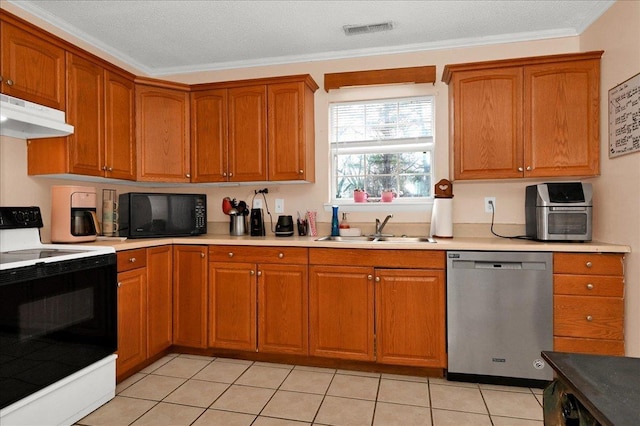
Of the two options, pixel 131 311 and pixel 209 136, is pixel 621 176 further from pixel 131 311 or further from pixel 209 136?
pixel 131 311

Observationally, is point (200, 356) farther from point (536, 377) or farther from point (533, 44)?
point (533, 44)

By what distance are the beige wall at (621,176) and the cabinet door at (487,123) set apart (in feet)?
1.66

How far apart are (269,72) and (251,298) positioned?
2017 mm

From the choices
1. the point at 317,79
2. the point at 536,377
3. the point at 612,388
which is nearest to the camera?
the point at 612,388

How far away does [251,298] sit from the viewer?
2748 millimetres

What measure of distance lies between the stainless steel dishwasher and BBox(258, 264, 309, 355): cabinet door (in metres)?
0.99

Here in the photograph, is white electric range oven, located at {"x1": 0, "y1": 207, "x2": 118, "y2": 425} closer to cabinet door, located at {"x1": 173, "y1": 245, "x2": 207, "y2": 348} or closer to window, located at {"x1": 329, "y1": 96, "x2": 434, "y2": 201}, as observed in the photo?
cabinet door, located at {"x1": 173, "y1": 245, "x2": 207, "y2": 348}

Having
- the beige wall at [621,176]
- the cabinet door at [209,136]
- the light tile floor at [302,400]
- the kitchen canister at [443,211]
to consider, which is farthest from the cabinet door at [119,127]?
the beige wall at [621,176]

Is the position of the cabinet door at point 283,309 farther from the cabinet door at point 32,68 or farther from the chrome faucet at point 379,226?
the cabinet door at point 32,68

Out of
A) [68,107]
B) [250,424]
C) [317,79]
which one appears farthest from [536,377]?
[68,107]

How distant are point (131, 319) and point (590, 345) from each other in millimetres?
2898

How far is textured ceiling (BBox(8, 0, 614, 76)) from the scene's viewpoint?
8.16 feet

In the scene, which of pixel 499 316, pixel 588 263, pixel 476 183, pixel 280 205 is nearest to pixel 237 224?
pixel 280 205

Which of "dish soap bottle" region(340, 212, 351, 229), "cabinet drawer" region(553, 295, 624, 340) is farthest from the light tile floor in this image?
"dish soap bottle" region(340, 212, 351, 229)
